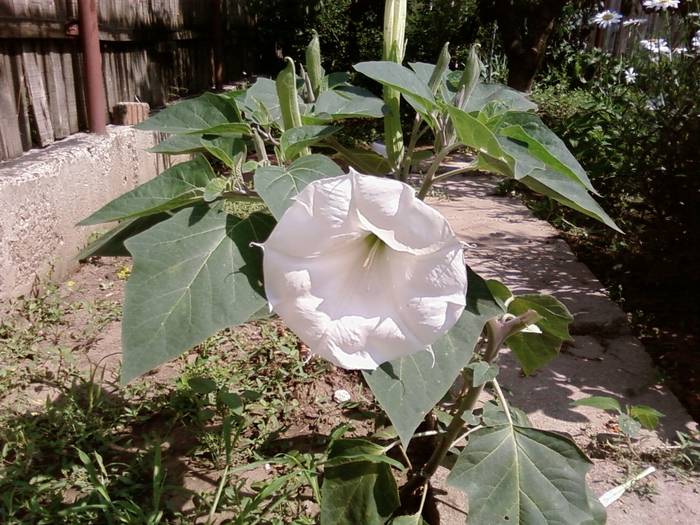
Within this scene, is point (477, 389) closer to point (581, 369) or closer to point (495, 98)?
point (495, 98)

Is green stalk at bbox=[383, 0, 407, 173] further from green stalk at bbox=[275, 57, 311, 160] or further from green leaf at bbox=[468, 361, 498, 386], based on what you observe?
green leaf at bbox=[468, 361, 498, 386]

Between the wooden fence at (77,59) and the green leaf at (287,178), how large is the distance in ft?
8.54

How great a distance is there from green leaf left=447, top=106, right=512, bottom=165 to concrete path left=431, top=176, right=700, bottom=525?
156 mm

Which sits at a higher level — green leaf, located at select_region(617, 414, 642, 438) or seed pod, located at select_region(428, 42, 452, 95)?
seed pod, located at select_region(428, 42, 452, 95)

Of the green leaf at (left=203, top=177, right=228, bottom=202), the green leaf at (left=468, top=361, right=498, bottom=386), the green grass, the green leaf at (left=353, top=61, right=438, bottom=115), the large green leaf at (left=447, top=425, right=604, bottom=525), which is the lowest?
the green grass

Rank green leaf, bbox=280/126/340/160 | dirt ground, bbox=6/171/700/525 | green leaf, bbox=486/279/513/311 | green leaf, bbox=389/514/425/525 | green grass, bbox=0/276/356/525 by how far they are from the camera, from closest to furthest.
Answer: green leaf, bbox=280/126/340/160 → green leaf, bbox=486/279/513/311 → green leaf, bbox=389/514/425/525 → green grass, bbox=0/276/356/525 → dirt ground, bbox=6/171/700/525

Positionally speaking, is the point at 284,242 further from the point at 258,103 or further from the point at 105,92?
the point at 105,92

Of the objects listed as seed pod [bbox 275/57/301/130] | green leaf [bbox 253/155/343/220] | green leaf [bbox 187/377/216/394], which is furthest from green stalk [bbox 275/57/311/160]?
green leaf [bbox 187/377/216/394]

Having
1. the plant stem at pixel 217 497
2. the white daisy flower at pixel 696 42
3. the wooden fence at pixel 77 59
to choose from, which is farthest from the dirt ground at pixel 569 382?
the white daisy flower at pixel 696 42

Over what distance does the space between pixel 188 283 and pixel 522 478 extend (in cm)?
81

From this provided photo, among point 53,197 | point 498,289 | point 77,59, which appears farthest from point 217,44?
point 498,289

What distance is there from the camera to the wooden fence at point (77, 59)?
3.22 metres

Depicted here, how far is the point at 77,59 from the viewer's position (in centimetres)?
388

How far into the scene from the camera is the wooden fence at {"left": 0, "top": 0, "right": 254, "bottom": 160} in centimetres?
322
